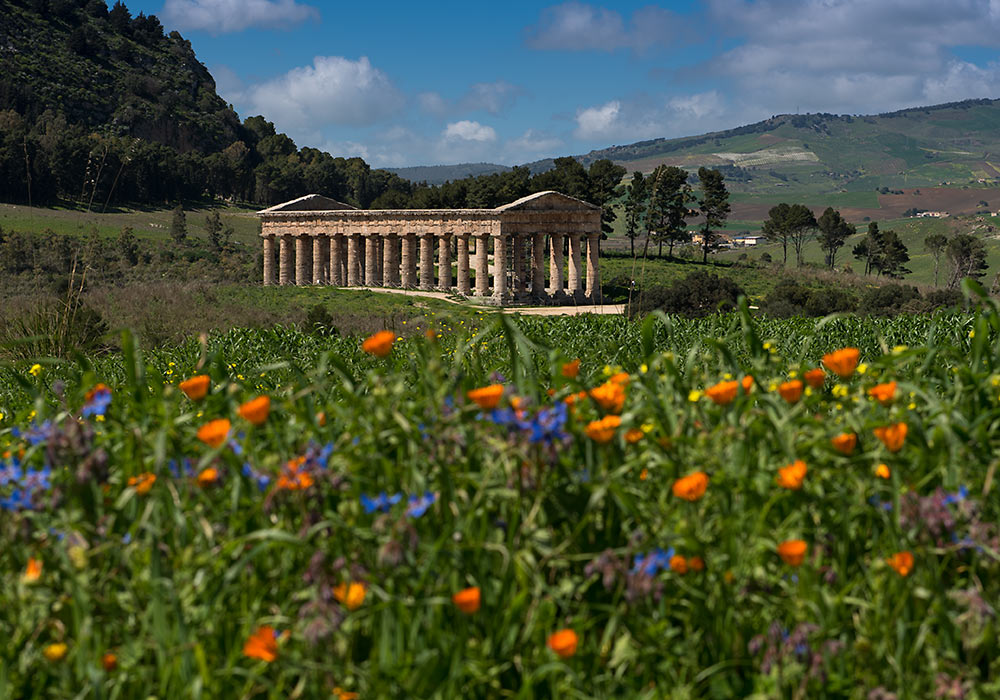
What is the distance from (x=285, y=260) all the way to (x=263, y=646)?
216 ft

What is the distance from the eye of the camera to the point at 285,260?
218 ft

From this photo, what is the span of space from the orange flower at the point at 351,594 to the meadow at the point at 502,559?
0.02m

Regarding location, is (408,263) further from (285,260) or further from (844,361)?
(844,361)

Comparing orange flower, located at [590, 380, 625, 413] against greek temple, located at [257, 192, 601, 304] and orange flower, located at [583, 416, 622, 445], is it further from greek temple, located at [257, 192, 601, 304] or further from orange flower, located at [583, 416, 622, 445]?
greek temple, located at [257, 192, 601, 304]

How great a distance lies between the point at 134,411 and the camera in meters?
4.36

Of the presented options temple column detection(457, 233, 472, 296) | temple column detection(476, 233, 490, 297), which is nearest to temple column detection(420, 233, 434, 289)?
temple column detection(457, 233, 472, 296)

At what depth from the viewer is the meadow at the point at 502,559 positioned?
2.73 metres

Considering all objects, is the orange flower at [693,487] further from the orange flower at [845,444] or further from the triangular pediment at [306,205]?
the triangular pediment at [306,205]

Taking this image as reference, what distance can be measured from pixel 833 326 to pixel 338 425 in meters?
10.0

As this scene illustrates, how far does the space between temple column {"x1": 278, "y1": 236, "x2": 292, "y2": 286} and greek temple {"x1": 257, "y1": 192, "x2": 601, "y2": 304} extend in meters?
0.07

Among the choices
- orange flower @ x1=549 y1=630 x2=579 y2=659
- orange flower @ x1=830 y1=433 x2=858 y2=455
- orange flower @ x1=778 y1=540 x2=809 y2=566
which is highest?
orange flower @ x1=830 y1=433 x2=858 y2=455

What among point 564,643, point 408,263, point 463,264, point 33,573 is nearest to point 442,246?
point 463,264

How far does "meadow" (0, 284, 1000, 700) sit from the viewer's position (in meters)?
2.73

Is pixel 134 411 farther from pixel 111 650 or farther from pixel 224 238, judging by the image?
pixel 224 238
